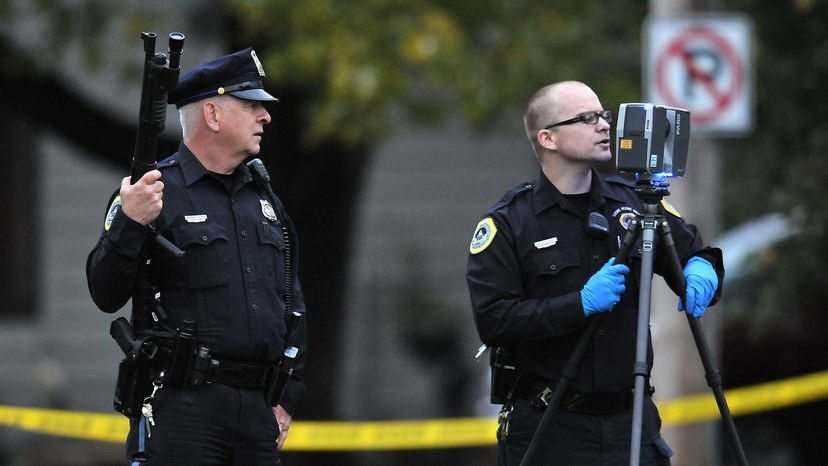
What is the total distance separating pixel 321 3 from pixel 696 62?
2.47 meters

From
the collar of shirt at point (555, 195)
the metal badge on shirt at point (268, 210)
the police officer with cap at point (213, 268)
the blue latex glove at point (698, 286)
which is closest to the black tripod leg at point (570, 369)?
the blue latex glove at point (698, 286)

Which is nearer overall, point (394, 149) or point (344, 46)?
point (344, 46)

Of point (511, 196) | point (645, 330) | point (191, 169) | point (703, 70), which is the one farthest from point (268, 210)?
point (703, 70)

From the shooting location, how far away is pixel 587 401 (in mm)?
4945

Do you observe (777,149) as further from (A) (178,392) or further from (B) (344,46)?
(A) (178,392)

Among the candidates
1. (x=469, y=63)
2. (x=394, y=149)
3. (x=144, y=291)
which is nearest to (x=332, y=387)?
(x=469, y=63)

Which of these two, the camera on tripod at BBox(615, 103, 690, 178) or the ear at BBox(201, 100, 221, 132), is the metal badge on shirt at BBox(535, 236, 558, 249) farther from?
the ear at BBox(201, 100, 221, 132)

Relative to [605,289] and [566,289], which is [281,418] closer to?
[566,289]

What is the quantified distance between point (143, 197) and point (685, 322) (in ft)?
14.1

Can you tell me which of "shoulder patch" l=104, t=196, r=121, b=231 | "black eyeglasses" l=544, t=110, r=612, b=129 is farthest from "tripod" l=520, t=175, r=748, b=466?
"shoulder patch" l=104, t=196, r=121, b=231

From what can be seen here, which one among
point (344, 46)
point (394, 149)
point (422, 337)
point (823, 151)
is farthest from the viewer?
point (394, 149)

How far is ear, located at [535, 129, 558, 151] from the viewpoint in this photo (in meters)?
5.09

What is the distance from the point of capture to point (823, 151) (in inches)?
334

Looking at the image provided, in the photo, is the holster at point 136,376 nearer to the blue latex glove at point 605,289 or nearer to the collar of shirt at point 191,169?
the collar of shirt at point 191,169
